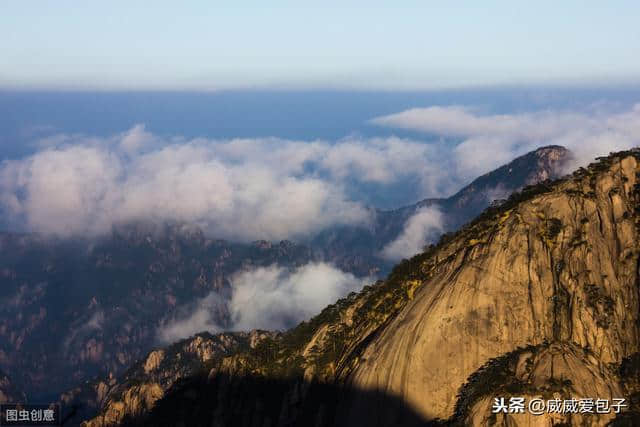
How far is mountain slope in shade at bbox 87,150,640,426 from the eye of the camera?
6494 cm

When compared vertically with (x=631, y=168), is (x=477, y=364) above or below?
below

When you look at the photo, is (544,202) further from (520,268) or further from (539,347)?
(539,347)

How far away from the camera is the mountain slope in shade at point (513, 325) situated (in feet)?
213

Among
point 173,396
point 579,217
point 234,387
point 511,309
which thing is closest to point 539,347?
point 511,309

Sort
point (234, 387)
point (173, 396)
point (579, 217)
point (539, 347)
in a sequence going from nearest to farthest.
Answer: point (539, 347), point (579, 217), point (234, 387), point (173, 396)

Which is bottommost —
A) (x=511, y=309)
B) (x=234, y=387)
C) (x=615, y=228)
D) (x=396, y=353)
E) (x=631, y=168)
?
(x=234, y=387)

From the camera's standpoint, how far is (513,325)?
69812mm

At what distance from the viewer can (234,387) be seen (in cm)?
10425

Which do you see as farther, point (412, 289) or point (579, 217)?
point (412, 289)

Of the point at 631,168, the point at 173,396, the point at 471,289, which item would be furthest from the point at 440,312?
the point at 173,396

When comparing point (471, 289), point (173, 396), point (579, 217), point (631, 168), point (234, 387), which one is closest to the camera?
point (471, 289)

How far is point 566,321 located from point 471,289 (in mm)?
9375

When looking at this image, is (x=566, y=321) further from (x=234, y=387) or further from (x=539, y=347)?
(x=234, y=387)

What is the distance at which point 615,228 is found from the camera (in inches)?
3029
